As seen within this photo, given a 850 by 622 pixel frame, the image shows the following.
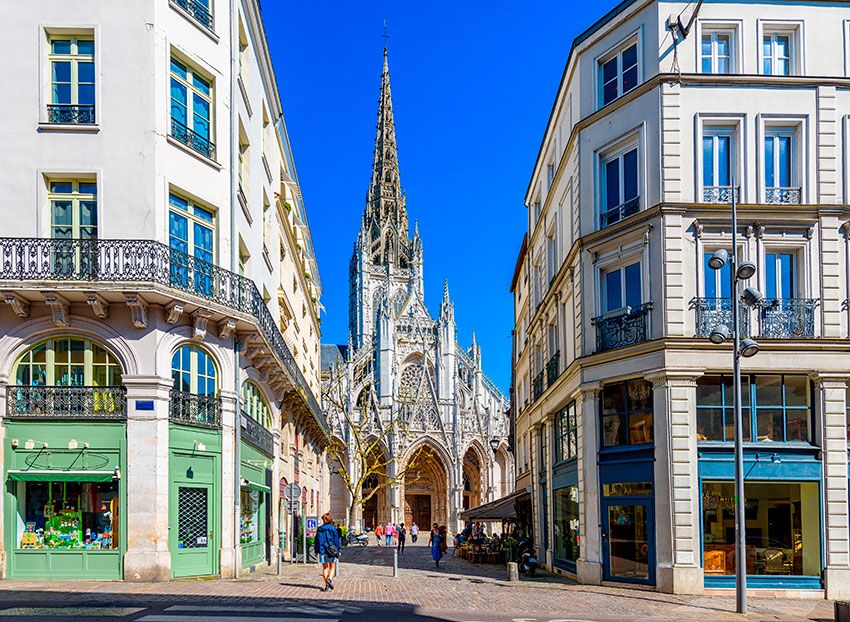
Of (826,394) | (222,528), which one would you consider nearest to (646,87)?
(826,394)

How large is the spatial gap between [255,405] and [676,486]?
12.0m

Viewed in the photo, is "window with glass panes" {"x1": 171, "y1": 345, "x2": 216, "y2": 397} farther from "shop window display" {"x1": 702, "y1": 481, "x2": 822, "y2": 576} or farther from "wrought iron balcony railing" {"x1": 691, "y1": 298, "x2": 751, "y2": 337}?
"shop window display" {"x1": 702, "y1": 481, "x2": 822, "y2": 576}

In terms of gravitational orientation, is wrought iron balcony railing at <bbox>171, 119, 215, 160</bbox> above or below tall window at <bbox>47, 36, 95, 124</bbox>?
below

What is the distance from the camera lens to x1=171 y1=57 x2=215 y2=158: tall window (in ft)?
69.2

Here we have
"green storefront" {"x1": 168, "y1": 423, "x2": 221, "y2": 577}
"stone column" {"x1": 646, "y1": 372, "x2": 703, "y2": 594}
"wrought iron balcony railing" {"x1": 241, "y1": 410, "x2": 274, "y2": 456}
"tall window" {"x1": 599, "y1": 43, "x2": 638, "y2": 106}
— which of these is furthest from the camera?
"wrought iron balcony railing" {"x1": 241, "y1": 410, "x2": 274, "y2": 456}

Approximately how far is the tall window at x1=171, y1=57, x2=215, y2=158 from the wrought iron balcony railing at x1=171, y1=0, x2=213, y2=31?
3.95 ft

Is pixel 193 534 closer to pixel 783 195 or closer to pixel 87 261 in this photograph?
pixel 87 261

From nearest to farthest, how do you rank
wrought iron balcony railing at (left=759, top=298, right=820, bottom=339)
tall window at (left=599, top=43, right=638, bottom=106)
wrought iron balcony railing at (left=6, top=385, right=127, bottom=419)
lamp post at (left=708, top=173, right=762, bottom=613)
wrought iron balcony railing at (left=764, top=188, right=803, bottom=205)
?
lamp post at (left=708, top=173, right=762, bottom=613) < wrought iron balcony railing at (left=6, top=385, right=127, bottom=419) < wrought iron balcony railing at (left=759, top=298, right=820, bottom=339) < wrought iron balcony railing at (left=764, top=188, right=803, bottom=205) < tall window at (left=599, top=43, right=638, bottom=106)

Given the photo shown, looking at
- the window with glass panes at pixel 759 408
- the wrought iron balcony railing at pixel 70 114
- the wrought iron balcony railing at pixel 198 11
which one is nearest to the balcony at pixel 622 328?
the window with glass panes at pixel 759 408

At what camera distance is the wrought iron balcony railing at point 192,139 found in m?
21.0

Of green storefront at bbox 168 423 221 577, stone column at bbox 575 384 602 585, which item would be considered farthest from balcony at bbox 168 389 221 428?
stone column at bbox 575 384 602 585

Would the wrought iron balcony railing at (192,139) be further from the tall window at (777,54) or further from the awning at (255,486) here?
the tall window at (777,54)

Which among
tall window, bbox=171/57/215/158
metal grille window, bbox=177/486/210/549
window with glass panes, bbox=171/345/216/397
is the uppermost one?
tall window, bbox=171/57/215/158

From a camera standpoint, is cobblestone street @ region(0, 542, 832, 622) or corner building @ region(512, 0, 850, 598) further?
corner building @ region(512, 0, 850, 598)
